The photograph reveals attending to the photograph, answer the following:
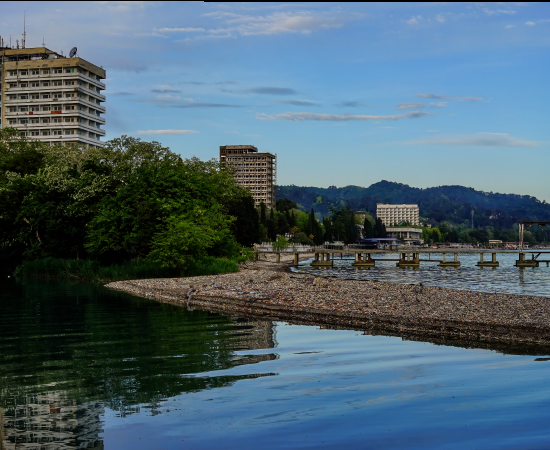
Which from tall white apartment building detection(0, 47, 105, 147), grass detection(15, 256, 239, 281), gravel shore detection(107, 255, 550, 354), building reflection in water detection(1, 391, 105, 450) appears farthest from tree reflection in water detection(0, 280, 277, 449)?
tall white apartment building detection(0, 47, 105, 147)

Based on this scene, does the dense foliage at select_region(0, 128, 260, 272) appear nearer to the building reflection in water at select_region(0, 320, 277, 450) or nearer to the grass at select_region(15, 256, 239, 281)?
the grass at select_region(15, 256, 239, 281)

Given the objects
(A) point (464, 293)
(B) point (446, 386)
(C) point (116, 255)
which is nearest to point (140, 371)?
(B) point (446, 386)

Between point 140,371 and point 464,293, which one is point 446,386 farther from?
point 464,293

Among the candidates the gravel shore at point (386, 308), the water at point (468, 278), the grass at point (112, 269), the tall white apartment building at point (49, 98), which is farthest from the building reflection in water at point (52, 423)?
Result: the tall white apartment building at point (49, 98)

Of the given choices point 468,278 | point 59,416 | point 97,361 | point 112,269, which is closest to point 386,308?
point 97,361

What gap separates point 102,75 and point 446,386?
13745 centimetres

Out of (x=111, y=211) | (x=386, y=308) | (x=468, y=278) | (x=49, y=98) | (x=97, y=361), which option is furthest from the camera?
(x=49, y=98)

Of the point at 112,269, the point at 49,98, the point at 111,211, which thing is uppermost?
the point at 49,98

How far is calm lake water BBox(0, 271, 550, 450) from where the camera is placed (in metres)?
10.1

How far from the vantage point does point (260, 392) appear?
42.5ft

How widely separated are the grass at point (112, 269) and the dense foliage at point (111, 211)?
2.27ft

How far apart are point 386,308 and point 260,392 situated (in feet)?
44.7

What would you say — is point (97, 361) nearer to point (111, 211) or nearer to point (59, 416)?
point (59, 416)

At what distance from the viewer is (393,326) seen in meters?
22.2
